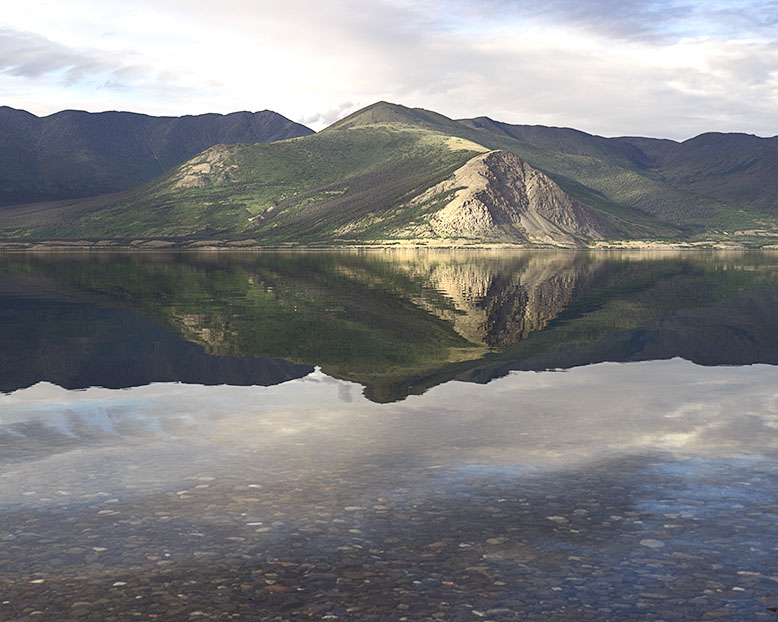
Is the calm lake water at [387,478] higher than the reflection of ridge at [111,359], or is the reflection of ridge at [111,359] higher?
the reflection of ridge at [111,359]

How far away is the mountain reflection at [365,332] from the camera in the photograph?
124ft

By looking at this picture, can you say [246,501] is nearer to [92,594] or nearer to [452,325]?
[92,594]

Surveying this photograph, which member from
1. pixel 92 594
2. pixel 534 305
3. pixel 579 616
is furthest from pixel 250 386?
pixel 534 305

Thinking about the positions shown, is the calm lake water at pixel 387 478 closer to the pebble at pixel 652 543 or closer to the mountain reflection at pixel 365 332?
the pebble at pixel 652 543

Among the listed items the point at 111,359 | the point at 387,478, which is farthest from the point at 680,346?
the point at 111,359

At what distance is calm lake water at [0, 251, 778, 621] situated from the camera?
45.1ft

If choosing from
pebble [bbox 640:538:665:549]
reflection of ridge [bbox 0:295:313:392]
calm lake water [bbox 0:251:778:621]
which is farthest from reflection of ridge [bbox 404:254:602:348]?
pebble [bbox 640:538:665:549]

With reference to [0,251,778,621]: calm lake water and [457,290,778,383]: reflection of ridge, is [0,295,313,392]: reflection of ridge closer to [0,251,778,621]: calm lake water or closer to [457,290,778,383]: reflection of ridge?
[0,251,778,621]: calm lake water

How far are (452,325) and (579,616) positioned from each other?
1646 inches

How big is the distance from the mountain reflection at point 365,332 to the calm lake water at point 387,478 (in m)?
0.37

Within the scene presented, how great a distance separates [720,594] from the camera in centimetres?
1360

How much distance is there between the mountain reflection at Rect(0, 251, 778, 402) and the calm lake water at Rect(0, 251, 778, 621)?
0.37 m

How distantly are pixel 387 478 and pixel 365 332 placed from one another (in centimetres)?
3065

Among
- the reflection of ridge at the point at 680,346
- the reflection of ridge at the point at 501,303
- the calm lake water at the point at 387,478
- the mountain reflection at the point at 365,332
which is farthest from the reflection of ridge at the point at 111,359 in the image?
the reflection of ridge at the point at 501,303
